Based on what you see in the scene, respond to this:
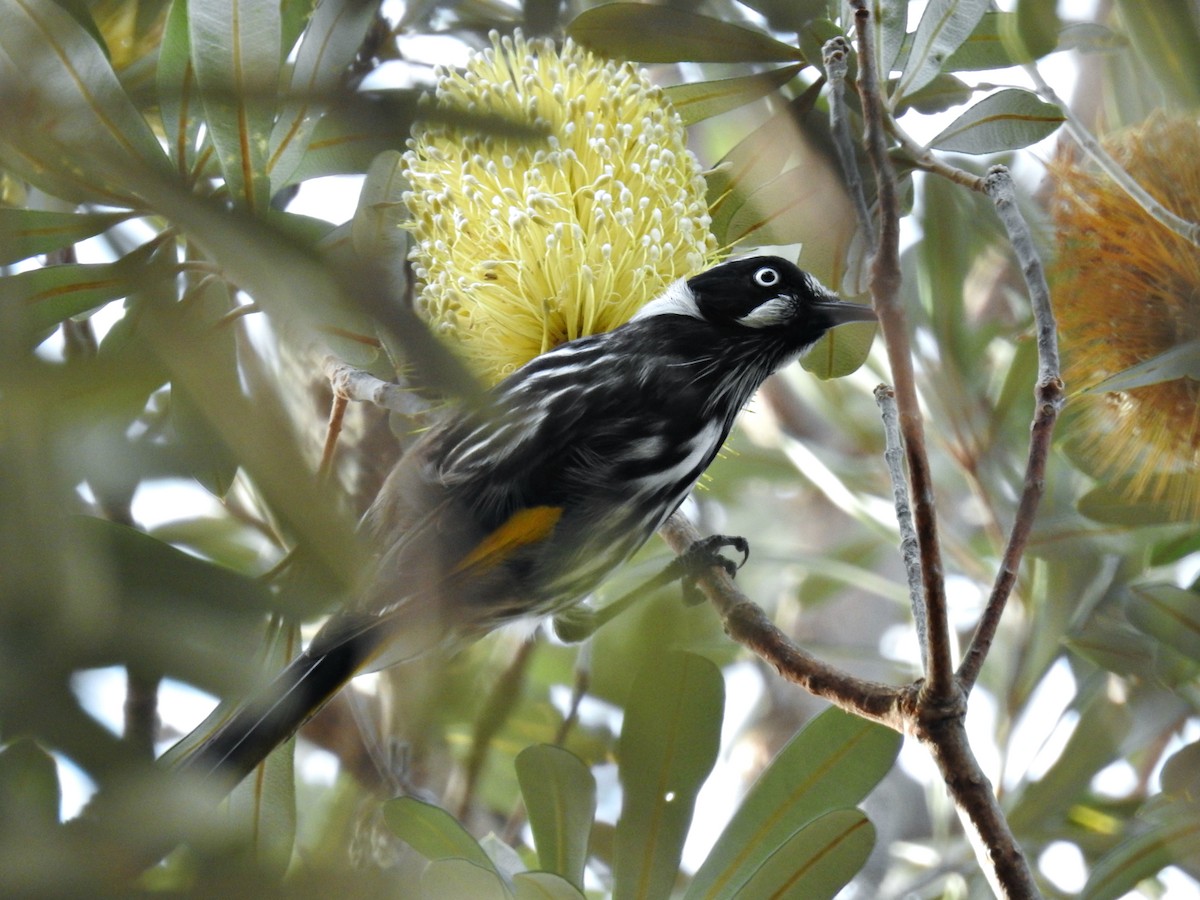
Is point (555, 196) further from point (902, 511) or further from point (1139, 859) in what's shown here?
point (1139, 859)

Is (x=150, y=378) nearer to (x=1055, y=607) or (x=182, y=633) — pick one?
(x=182, y=633)

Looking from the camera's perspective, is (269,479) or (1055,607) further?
(1055,607)

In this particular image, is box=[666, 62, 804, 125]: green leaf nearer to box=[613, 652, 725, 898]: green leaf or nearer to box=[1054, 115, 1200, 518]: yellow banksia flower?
box=[1054, 115, 1200, 518]: yellow banksia flower

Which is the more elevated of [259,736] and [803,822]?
[259,736]

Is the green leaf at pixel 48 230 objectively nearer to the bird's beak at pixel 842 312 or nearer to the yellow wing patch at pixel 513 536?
the yellow wing patch at pixel 513 536

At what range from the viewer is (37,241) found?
4.71ft

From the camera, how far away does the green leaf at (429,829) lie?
1454 millimetres

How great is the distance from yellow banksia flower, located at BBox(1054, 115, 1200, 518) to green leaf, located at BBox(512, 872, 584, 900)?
1007 mm

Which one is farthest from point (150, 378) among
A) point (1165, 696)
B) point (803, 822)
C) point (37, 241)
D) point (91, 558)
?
point (1165, 696)

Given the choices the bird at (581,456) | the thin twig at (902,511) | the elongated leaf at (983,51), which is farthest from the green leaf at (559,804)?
the elongated leaf at (983,51)

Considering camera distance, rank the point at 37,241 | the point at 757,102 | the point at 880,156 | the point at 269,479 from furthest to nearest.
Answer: the point at 757,102, the point at 37,241, the point at 880,156, the point at 269,479

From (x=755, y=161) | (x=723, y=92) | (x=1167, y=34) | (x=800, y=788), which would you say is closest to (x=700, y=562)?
(x=800, y=788)

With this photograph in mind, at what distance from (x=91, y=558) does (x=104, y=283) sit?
37.4 inches

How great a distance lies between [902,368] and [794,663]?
22.3 inches
